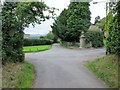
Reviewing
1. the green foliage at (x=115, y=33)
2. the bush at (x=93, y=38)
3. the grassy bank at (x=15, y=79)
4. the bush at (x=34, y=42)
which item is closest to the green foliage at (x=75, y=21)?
the bush at (x=93, y=38)

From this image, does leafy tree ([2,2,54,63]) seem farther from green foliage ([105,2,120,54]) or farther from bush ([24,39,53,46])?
bush ([24,39,53,46])

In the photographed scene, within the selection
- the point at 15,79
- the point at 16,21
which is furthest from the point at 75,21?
the point at 15,79

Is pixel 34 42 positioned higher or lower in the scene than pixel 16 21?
lower

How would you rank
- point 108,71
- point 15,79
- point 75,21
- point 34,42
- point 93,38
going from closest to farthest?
point 15,79
point 108,71
point 93,38
point 75,21
point 34,42

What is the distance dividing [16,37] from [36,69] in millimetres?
3134

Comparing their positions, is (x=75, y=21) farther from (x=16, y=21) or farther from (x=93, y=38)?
(x=16, y=21)

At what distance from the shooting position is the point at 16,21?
758 inches

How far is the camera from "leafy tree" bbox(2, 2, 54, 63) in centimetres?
1830

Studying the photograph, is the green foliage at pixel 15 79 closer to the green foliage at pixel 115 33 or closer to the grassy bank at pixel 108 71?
the grassy bank at pixel 108 71

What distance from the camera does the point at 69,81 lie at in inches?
552

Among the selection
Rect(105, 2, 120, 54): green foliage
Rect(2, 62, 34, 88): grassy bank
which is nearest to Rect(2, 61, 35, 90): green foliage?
Rect(2, 62, 34, 88): grassy bank

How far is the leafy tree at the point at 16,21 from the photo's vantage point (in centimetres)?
1830

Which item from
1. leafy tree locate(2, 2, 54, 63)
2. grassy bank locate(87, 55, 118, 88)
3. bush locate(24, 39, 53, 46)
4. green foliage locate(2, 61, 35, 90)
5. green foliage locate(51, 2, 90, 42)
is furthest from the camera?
bush locate(24, 39, 53, 46)

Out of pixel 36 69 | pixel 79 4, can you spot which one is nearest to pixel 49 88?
pixel 36 69
